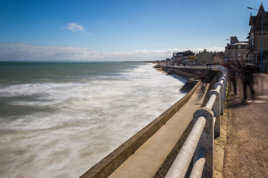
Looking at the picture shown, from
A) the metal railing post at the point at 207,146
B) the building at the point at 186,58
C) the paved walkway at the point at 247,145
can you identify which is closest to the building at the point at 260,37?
the paved walkway at the point at 247,145

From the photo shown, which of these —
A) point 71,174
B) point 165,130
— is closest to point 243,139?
point 165,130

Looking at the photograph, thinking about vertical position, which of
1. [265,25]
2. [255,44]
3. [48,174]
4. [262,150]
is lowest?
[48,174]

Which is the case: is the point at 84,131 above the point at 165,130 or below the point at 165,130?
below

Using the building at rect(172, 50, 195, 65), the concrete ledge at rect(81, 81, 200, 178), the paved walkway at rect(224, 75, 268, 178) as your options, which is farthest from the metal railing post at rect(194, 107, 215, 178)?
the building at rect(172, 50, 195, 65)

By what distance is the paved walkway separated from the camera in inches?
117

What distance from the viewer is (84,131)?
28.9ft

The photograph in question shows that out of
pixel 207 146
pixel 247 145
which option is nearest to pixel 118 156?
pixel 207 146

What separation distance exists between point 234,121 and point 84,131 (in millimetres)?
6520

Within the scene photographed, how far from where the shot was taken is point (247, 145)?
383 cm

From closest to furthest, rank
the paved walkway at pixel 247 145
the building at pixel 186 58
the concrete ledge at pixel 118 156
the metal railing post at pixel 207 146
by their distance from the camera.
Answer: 1. the metal railing post at pixel 207 146
2. the paved walkway at pixel 247 145
3. the concrete ledge at pixel 118 156
4. the building at pixel 186 58

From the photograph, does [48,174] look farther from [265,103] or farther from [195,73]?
[195,73]

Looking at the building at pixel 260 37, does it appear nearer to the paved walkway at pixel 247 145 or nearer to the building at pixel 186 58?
the paved walkway at pixel 247 145

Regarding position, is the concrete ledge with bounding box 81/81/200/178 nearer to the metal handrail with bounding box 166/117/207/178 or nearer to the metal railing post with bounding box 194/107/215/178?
the metal railing post with bounding box 194/107/215/178

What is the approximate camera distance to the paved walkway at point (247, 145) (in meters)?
2.97
